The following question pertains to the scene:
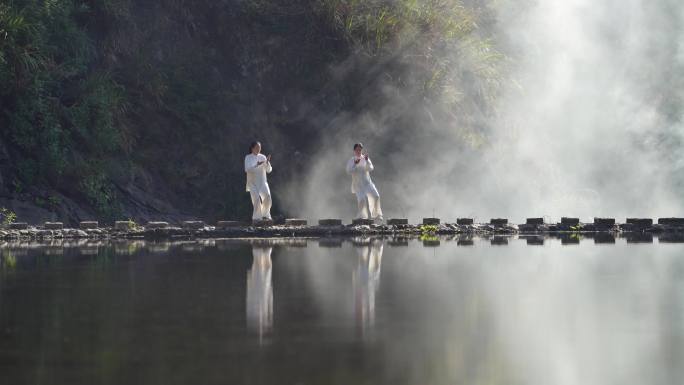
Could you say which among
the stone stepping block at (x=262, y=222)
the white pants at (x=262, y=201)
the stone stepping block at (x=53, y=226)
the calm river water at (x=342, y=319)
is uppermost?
the white pants at (x=262, y=201)

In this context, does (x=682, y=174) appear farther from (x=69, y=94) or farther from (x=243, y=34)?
(x=69, y=94)

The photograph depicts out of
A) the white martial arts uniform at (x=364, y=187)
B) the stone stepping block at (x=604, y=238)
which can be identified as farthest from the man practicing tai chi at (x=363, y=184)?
the stone stepping block at (x=604, y=238)

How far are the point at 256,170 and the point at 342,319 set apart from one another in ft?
55.2

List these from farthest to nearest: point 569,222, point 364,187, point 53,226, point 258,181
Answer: point 569,222 → point 364,187 → point 258,181 → point 53,226

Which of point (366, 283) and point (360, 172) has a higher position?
point (360, 172)

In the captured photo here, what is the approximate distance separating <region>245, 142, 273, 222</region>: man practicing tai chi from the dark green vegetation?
5.23 meters

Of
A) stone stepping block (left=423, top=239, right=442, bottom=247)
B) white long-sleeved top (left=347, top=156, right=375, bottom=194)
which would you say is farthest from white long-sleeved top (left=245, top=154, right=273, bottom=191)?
stone stepping block (left=423, top=239, right=442, bottom=247)

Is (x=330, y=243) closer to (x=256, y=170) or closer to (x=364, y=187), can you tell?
(x=256, y=170)

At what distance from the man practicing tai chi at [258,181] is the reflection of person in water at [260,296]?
829 centimetres

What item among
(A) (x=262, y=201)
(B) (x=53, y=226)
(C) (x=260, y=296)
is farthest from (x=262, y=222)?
(C) (x=260, y=296)

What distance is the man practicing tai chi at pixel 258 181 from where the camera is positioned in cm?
2867

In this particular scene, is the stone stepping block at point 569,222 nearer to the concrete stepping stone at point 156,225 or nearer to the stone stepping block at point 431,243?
the stone stepping block at point 431,243

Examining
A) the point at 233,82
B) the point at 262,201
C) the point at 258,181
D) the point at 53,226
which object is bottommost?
the point at 53,226

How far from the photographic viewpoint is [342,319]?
12.2 meters
